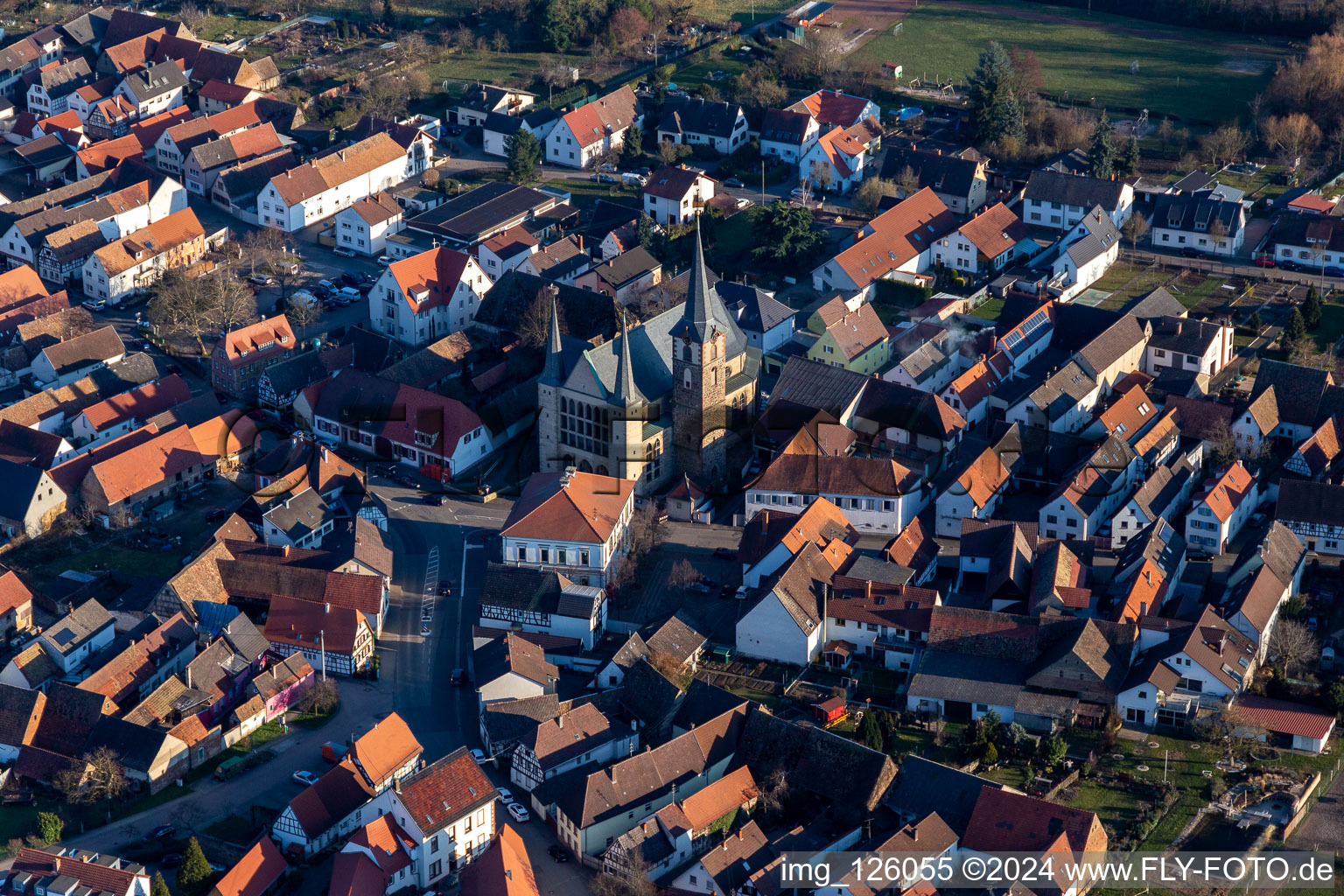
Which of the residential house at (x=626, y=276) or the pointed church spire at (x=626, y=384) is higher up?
the pointed church spire at (x=626, y=384)

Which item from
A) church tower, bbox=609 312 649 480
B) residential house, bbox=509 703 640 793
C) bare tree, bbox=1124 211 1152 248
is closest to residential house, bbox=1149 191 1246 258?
bare tree, bbox=1124 211 1152 248

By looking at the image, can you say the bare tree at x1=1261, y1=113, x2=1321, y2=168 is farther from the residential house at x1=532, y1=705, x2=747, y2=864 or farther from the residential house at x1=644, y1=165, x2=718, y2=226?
the residential house at x1=532, y1=705, x2=747, y2=864

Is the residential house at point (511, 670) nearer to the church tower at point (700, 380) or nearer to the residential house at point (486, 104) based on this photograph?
the church tower at point (700, 380)

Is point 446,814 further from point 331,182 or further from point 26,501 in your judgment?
point 331,182

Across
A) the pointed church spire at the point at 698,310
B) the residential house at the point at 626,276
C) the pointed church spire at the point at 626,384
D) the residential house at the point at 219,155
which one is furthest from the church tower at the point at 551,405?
the residential house at the point at 219,155

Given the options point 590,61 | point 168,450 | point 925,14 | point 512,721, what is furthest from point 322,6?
point 512,721
